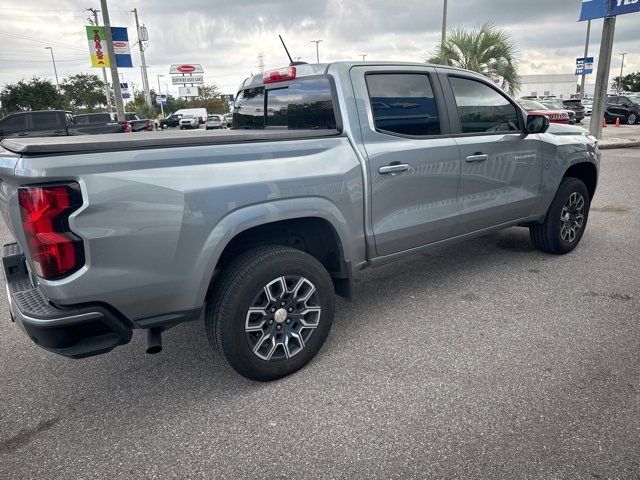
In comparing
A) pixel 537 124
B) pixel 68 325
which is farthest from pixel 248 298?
pixel 537 124

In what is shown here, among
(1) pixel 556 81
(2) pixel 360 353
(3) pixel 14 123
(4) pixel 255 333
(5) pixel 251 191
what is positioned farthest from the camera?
(1) pixel 556 81

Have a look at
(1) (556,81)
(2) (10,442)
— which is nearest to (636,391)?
(2) (10,442)

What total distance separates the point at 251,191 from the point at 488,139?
2286mm

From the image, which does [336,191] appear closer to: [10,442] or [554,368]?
[554,368]

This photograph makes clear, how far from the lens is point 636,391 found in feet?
8.45

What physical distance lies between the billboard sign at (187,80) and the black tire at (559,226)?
56.0m

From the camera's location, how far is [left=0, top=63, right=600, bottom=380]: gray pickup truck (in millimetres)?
2080

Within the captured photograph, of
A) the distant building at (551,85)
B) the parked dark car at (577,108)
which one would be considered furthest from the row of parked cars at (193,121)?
the distant building at (551,85)

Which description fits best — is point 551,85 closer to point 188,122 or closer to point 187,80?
point 187,80

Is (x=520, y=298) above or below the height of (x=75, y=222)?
below

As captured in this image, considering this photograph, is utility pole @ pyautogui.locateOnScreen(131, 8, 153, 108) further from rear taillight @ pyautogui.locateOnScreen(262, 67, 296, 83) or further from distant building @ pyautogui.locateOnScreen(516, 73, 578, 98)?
distant building @ pyautogui.locateOnScreen(516, 73, 578, 98)

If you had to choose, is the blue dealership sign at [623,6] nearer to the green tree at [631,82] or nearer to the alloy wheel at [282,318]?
the alloy wheel at [282,318]

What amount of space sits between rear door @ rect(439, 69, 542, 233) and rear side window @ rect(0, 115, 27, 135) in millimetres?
14505

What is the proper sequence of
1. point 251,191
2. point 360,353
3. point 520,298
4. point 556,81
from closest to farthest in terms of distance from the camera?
point 251,191
point 360,353
point 520,298
point 556,81
